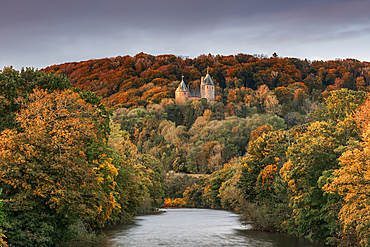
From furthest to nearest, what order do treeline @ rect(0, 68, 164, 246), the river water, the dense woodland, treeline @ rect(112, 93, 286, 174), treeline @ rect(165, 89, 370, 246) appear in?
treeline @ rect(112, 93, 286, 174) → the river water → treeline @ rect(165, 89, 370, 246) → the dense woodland → treeline @ rect(0, 68, 164, 246)

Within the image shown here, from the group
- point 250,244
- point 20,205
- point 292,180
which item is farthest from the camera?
point 250,244

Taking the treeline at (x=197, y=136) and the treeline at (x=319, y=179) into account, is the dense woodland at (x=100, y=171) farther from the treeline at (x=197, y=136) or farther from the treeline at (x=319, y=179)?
the treeline at (x=197, y=136)

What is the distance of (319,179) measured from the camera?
33.1 meters

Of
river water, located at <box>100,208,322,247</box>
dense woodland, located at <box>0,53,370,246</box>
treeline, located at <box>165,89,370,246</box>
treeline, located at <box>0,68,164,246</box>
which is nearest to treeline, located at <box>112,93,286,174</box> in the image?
treeline, located at <box>165,89,370,246</box>

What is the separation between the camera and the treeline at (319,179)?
92.8 feet

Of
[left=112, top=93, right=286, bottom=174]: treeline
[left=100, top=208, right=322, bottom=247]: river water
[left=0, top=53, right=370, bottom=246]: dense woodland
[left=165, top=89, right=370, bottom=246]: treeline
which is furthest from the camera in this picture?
[left=112, top=93, right=286, bottom=174]: treeline

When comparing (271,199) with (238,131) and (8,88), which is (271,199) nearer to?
(8,88)

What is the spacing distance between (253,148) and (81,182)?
1190 inches

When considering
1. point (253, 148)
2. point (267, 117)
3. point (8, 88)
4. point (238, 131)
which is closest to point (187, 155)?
point (238, 131)

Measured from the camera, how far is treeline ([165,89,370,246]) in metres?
28.3

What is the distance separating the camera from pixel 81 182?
27.4 m

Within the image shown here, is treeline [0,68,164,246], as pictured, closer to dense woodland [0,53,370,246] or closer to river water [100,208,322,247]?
dense woodland [0,53,370,246]

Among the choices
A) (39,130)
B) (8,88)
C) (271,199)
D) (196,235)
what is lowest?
(196,235)

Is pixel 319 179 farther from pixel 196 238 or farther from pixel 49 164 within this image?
pixel 49 164
